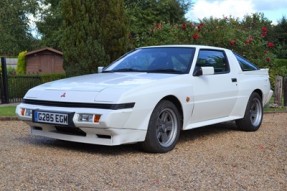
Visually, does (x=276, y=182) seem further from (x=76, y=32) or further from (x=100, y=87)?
(x=76, y=32)

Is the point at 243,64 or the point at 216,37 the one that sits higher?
the point at 216,37

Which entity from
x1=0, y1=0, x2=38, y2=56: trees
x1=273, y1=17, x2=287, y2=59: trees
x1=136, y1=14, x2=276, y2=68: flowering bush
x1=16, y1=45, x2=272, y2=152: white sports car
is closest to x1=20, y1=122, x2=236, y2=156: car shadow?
x1=16, y1=45, x2=272, y2=152: white sports car

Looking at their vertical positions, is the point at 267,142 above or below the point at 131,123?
below

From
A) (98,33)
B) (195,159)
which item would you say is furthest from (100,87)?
(98,33)

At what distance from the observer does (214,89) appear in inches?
280

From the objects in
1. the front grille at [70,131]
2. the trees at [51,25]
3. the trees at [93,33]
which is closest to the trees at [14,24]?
the trees at [51,25]

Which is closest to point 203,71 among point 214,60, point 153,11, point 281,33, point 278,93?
point 214,60

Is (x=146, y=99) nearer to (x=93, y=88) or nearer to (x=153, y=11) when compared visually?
(x=93, y=88)

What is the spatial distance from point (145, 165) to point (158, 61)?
2066mm

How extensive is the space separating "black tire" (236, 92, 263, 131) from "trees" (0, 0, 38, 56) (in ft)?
134

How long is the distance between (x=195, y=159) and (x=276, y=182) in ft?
3.93

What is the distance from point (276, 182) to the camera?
4832 millimetres

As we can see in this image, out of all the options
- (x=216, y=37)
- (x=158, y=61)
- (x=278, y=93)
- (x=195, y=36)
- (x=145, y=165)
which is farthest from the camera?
(x=216, y=37)

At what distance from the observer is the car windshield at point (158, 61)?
Answer: 682 centimetres
